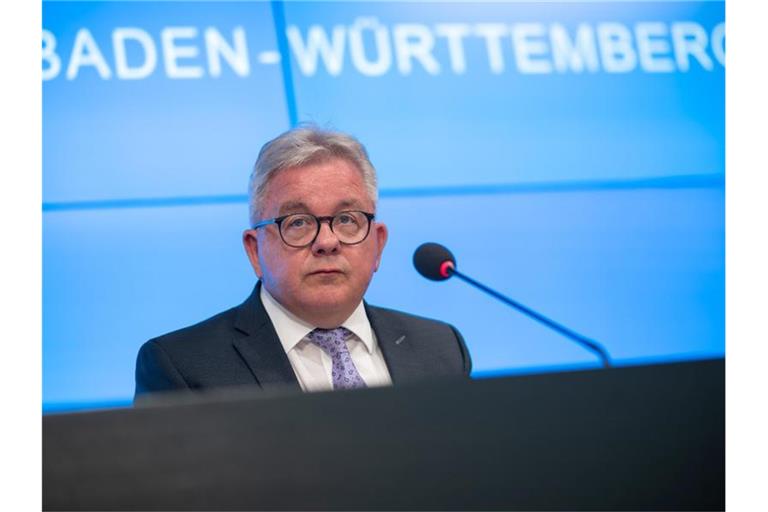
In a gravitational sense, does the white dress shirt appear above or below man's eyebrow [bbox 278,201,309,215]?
below

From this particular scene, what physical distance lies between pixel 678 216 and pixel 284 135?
239 cm

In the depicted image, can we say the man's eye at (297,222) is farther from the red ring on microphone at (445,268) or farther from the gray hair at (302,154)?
the red ring on microphone at (445,268)

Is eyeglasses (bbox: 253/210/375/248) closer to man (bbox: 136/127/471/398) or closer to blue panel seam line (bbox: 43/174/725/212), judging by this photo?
man (bbox: 136/127/471/398)

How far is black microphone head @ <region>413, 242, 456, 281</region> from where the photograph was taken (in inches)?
77.4

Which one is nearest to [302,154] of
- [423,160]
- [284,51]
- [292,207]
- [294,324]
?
[292,207]

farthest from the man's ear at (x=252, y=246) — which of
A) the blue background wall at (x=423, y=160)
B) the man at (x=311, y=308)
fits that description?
the blue background wall at (x=423, y=160)

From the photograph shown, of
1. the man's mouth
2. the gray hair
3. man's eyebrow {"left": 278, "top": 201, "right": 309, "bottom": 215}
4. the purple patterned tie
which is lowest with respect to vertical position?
the purple patterned tie

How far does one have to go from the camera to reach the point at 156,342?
189 cm

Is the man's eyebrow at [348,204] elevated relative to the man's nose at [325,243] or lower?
elevated

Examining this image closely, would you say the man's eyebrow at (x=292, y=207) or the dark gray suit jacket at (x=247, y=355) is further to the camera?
the man's eyebrow at (x=292, y=207)

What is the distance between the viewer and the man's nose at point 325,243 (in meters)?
2.01

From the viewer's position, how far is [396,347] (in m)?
2.01

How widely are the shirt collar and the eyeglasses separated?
138 mm

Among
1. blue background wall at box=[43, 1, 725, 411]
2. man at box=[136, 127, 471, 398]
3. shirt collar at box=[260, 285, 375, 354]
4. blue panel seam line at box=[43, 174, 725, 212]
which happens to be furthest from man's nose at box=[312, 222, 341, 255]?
blue panel seam line at box=[43, 174, 725, 212]
